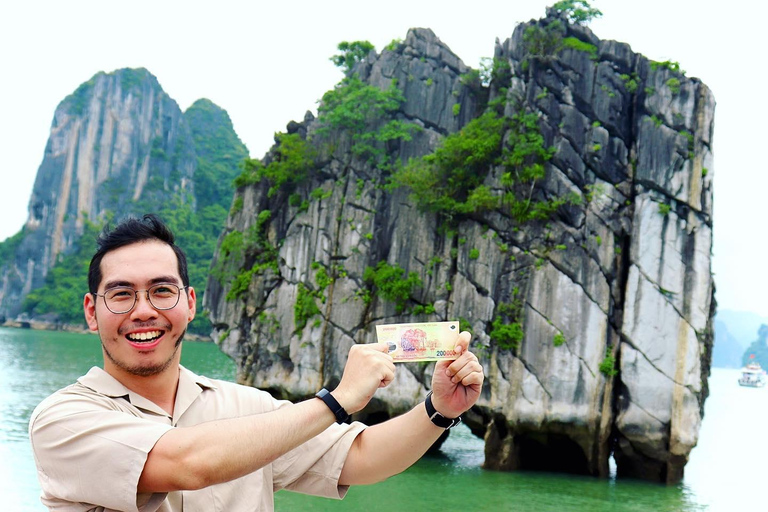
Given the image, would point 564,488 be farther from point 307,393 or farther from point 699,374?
point 307,393

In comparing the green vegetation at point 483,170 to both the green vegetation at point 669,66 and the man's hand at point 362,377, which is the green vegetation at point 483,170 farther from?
the man's hand at point 362,377

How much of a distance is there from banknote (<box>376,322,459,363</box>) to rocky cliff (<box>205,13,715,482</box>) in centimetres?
1196

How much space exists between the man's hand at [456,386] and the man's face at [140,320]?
2.87 feet

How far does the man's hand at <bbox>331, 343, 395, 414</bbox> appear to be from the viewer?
199cm

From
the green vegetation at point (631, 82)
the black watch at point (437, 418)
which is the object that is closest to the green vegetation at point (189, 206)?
the green vegetation at point (631, 82)

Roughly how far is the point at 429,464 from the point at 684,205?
7.29 meters

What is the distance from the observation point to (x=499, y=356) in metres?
14.6

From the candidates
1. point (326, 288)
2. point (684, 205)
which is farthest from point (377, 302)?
point (684, 205)

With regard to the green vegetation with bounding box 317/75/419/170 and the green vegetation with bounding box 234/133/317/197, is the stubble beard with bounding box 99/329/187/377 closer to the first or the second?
the green vegetation with bounding box 317/75/419/170

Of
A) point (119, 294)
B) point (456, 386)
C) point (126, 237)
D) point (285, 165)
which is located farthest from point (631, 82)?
point (119, 294)

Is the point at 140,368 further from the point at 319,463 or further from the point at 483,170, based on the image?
the point at 483,170

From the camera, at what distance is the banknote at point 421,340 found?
256cm

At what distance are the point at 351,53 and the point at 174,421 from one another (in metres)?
17.6

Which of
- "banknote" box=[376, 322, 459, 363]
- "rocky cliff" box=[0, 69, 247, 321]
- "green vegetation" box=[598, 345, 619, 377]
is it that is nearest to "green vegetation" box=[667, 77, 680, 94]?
"green vegetation" box=[598, 345, 619, 377]
